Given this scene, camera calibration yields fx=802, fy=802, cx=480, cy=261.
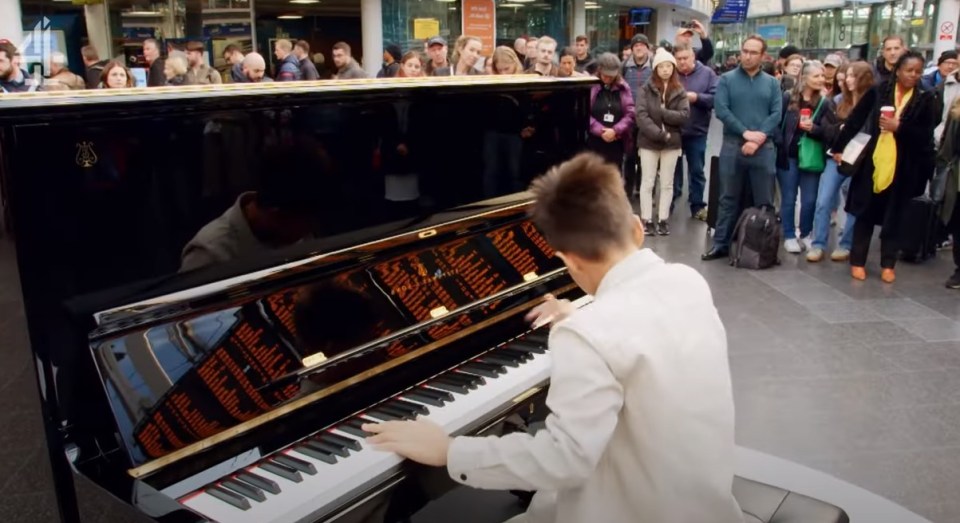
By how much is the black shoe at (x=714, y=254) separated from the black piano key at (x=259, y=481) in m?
5.72

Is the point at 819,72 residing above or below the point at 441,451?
above

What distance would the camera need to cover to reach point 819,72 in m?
6.93

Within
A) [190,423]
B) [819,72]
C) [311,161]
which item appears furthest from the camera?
[819,72]

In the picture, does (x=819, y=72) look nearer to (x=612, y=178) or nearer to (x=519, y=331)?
(x=519, y=331)

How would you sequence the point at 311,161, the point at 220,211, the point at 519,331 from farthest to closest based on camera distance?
the point at 519,331
the point at 311,161
the point at 220,211

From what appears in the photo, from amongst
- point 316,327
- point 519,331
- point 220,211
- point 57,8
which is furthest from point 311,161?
point 57,8

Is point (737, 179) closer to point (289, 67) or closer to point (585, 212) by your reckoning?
point (289, 67)

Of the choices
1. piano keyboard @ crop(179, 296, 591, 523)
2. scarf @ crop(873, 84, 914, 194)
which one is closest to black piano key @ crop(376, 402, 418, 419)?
piano keyboard @ crop(179, 296, 591, 523)

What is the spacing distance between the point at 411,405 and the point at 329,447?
11.6 inches

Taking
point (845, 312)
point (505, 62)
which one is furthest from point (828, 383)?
point (505, 62)

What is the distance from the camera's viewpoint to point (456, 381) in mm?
2242

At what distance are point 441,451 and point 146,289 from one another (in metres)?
0.78

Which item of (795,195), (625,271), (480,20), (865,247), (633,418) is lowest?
(865,247)

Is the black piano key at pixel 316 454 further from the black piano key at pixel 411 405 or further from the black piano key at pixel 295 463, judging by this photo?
the black piano key at pixel 411 405
